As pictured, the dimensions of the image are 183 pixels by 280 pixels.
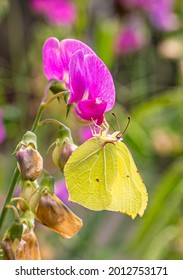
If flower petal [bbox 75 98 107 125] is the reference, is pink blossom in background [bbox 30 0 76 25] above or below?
below

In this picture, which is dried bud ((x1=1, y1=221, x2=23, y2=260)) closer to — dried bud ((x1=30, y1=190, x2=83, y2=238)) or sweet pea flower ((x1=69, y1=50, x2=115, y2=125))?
dried bud ((x1=30, y1=190, x2=83, y2=238))

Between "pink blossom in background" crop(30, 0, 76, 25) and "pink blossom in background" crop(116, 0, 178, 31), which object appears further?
"pink blossom in background" crop(116, 0, 178, 31)

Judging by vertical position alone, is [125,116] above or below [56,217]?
below

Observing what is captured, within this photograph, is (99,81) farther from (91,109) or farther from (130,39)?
(130,39)

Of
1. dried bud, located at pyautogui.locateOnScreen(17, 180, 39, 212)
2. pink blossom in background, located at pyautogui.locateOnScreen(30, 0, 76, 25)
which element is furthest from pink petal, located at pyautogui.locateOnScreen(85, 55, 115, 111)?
pink blossom in background, located at pyautogui.locateOnScreen(30, 0, 76, 25)

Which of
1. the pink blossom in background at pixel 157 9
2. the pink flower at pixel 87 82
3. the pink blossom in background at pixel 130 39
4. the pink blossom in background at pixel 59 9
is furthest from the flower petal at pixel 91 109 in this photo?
the pink blossom in background at pixel 157 9

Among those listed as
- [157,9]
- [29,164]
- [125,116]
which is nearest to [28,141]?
[29,164]

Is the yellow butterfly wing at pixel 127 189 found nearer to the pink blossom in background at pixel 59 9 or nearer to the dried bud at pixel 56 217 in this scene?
the dried bud at pixel 56 217
